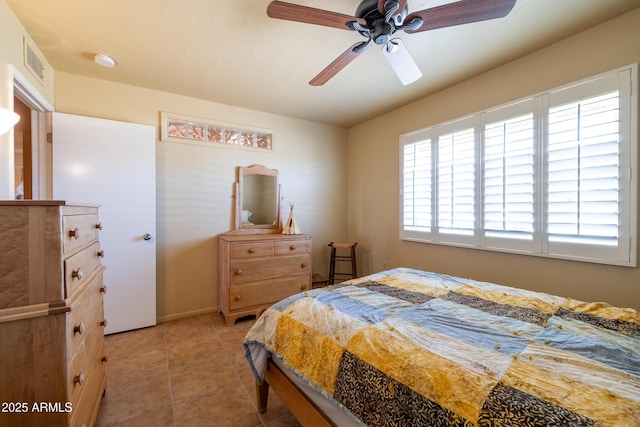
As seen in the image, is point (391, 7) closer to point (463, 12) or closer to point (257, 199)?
point (463, 12)

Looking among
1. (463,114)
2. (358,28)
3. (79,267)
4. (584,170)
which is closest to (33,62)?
(79,267)

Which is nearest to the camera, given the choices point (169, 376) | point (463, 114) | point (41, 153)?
point (169, 376)

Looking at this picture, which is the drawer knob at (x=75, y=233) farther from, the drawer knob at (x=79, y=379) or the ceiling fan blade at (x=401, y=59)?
the ceiling fan blade at (x=401, y=59)

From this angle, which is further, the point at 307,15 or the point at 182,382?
the point at 182,382

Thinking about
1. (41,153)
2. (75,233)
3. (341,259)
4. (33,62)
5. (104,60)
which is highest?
(104,60)

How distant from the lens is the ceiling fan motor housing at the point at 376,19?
4.86ft

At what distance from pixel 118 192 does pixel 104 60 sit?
3.94 feet

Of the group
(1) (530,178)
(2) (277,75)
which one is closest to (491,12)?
(1) (530,178)

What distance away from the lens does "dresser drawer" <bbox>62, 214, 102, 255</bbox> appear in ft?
3.52

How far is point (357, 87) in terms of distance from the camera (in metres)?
2.87

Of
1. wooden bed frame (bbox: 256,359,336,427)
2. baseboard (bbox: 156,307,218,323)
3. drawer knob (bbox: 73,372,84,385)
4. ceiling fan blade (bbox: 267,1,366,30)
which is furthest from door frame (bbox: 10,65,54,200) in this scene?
wooden bed frame (bbox: 256,359,336,427)

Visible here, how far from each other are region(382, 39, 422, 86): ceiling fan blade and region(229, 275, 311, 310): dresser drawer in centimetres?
247

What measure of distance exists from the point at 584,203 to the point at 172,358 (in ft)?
11.6

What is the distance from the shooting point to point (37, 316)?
0.97 m
